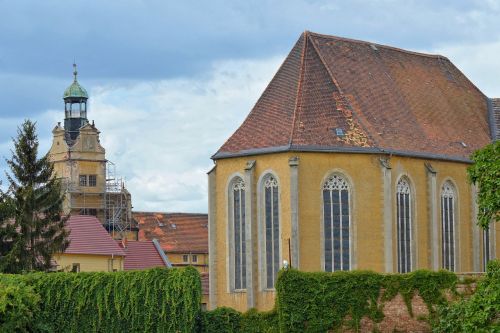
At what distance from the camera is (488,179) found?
30.0m

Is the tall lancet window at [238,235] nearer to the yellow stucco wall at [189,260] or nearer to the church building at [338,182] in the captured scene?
the church building at [338,182]

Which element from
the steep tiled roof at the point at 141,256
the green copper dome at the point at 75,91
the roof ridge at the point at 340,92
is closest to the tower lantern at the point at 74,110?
the green copper dome at the point at 75,91

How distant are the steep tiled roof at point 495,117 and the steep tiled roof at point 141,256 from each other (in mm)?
23554

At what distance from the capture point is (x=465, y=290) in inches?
1613

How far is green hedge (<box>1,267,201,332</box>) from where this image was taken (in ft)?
145

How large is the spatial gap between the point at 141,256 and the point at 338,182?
27944 mm

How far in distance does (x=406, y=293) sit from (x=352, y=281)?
1.79 metres

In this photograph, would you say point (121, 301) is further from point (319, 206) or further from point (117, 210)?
point (117, 210)

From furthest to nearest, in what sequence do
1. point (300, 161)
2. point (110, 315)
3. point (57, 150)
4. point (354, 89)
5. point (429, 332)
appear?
point (57, 150), point (354, 89), point (300, 161), point (110, 315), point (429, 332)

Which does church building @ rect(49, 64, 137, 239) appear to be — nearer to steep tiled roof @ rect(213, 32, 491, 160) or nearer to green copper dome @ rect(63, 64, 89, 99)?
green copper dome @ rect(63, 64, 89, 99)

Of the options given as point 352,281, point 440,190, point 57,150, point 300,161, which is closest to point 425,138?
point 440,190

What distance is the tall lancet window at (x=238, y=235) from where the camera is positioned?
173ft

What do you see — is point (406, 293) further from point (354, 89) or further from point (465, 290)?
point (354, 89)

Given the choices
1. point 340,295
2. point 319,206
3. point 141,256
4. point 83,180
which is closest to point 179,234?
point 83,180
